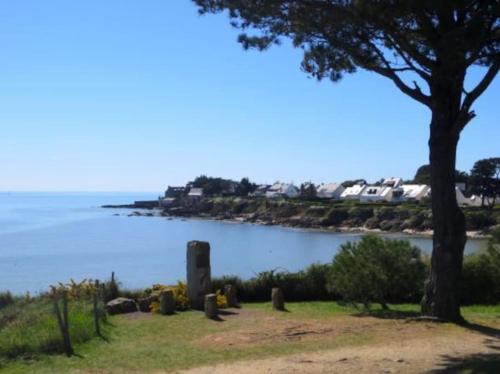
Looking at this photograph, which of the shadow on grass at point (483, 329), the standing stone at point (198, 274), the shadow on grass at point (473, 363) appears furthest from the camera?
the standing stone at point (198, 274)

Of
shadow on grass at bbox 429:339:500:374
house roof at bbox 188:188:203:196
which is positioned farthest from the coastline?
shadow on grass at bbox 429:339:500:374

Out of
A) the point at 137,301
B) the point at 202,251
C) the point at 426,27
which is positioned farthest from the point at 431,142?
the point at 137,301

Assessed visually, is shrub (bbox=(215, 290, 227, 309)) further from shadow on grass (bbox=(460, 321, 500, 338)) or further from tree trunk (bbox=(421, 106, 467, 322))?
shadow on grass (bbox=(460, 321, 500, 338))

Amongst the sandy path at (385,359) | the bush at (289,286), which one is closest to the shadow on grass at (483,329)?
the sandy path at (385,359)

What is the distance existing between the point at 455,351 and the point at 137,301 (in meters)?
9.98

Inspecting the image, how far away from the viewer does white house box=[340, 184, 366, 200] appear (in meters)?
128

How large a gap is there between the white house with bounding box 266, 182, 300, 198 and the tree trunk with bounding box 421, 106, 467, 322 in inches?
5096

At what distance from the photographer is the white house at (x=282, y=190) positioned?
146m

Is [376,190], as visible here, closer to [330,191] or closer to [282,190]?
[330,191]

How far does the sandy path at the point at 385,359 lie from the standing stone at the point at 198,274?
7952mm

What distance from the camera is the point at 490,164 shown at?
3538 inches

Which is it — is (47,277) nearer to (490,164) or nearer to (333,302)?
(333,302)

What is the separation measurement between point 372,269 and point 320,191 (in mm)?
122188

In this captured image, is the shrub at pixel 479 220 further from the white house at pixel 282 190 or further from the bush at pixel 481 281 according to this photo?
the white house at pixel 282 190
